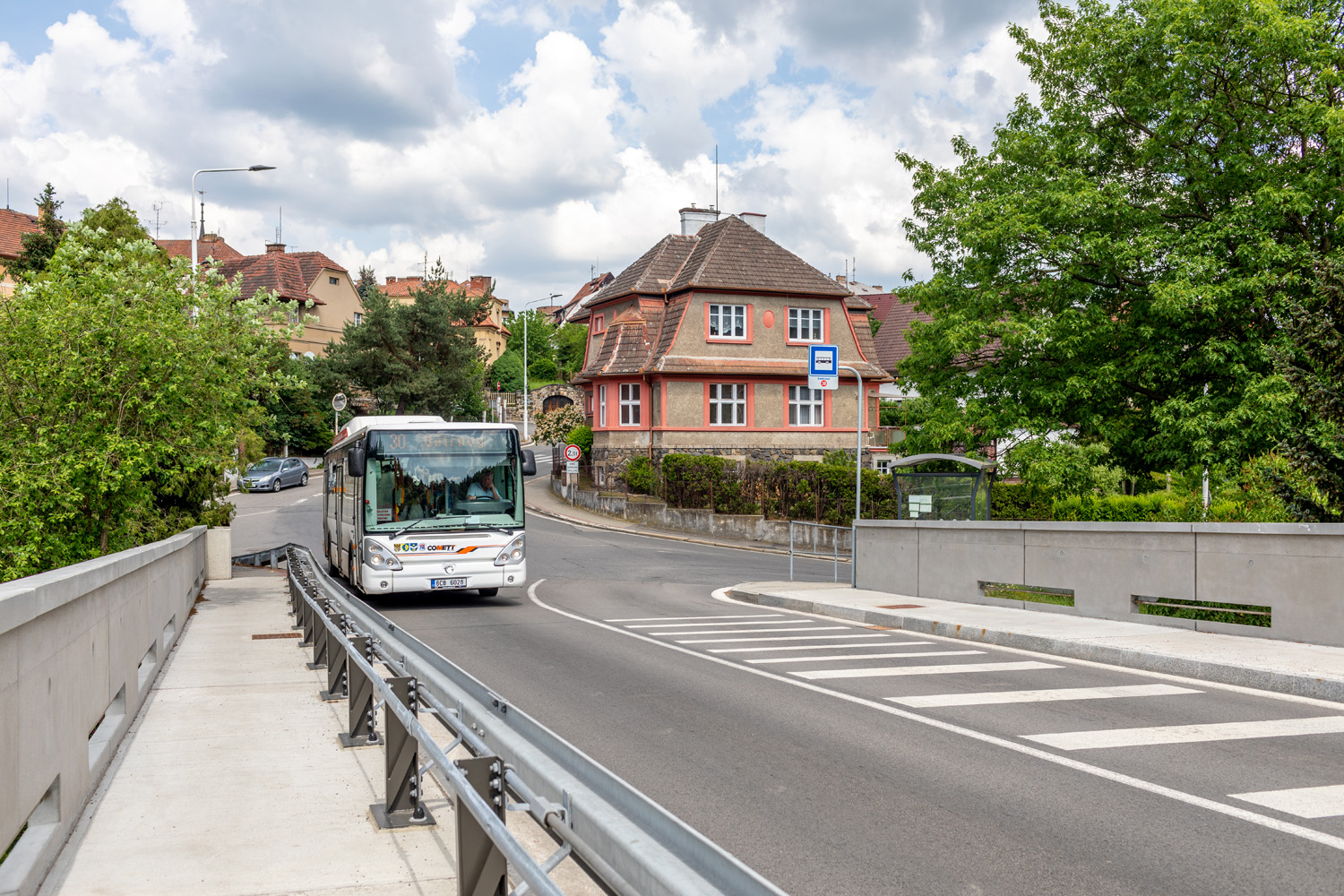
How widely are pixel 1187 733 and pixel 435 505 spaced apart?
12223 millimetres

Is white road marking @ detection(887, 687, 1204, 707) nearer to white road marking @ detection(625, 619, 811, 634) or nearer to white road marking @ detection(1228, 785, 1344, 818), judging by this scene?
white road marking @ detection(1228, 785, 1344, 818)

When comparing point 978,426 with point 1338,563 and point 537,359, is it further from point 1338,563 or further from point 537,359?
point 537,359

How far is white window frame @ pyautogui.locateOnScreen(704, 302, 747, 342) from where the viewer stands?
43594 mm

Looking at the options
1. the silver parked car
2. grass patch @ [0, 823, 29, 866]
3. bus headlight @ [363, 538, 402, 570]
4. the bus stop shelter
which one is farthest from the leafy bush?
grass patch @ [0, 823, 29, 866]

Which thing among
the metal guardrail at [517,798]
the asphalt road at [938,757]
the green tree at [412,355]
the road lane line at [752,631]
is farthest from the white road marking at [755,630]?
the green tree at [412,355]

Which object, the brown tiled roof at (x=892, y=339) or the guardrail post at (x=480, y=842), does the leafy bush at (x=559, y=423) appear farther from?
the guardrail post at (x=480, y=842)

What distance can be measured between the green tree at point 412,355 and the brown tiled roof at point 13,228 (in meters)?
16.0

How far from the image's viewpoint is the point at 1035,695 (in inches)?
373

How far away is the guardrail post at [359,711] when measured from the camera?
7141 millimetres

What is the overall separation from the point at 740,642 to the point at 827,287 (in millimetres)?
33185

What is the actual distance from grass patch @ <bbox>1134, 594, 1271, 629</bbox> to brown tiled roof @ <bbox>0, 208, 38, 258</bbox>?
54.1 meters

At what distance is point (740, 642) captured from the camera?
13.4 meters

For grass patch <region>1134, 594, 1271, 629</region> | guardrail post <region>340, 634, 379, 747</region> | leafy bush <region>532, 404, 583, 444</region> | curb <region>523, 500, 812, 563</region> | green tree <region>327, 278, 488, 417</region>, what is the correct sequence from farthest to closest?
leafy bush <region>532, 404, 583, 444</region>
green tree <region>327, 278, 488, 417</region>
curb <region>523, 500, 812, 563</region>
grass patch <region>1134, 594, 1271, 629</region>
guardrail post <region>340, 634, 379, 747</region>

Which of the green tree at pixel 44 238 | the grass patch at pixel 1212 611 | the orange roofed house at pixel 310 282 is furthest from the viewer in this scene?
the orange roofed house at pixel 310 282
